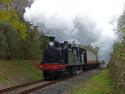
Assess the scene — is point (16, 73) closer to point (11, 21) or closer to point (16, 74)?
point (16, 74)

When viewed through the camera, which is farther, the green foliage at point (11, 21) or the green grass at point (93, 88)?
the green foliage at point (11, 21)

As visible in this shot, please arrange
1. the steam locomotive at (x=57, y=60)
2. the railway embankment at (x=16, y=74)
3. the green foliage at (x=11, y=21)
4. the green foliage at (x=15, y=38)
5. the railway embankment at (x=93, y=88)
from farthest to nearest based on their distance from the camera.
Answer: the green foliage at (x=15, y=38)
the green foliage at (x=11, y=21)
the steam locomotive at (x=57, y=60)
the railway embankment at (x=16, y=74)
the railway embankment at (x=93, y=88)

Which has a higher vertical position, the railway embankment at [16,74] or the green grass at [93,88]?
the railway embankment at [16,74]

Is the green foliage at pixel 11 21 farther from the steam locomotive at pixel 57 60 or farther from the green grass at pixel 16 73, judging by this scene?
the steam locomotive at pixel 57 60

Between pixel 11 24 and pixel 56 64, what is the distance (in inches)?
349

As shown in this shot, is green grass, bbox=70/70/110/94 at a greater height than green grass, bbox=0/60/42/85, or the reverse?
green grass, bbox=0/60/42/85

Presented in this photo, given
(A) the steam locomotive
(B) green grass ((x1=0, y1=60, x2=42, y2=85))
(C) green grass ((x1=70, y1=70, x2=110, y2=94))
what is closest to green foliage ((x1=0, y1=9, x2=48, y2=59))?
(B) green grass ((x1=0, y1=60, x2=42, y2=85))

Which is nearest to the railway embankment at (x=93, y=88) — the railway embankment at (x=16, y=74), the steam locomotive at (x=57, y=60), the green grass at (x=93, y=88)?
the green grass at (x=93, y=88)

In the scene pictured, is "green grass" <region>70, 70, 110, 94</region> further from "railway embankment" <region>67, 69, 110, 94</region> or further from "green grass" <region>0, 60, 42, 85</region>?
"green grass" <region>0, 60, 42, 85</region>

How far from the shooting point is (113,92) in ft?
52.2

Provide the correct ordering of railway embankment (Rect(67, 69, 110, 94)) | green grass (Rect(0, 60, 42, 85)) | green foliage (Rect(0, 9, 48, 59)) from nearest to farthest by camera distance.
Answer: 1. railway embankment (Rect(67, 69, 110, 94))
2. green grass (Rect(0, 60, 42, 85))
3. green foliage (Rect(0, 9, 48, 59))

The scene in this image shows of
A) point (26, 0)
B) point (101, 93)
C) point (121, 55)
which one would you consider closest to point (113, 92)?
point (121, 55)

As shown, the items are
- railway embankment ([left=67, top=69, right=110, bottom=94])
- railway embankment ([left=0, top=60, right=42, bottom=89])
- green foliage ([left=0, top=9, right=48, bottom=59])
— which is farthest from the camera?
green foliage ([left=0, top=9, right=48, bottom=59])

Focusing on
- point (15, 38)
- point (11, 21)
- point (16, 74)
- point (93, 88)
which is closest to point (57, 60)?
point (16, 74)
